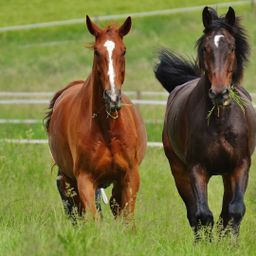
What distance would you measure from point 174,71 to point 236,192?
308 centimetres

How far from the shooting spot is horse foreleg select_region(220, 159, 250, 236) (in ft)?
30.7

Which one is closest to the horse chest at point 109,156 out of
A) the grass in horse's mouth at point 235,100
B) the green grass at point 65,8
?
the grass in horse's mouth at point 235,100

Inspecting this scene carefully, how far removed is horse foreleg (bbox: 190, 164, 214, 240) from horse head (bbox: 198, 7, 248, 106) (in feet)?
2.96

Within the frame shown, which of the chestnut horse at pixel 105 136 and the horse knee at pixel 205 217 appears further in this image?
the horse knee at pixel 205 217

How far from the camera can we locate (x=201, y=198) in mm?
9570

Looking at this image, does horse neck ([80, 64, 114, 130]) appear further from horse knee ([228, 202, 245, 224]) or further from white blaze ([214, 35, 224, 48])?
horse knee ([228, 202, 245, 224])

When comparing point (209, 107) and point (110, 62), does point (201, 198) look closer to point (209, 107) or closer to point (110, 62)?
point (209, 107)

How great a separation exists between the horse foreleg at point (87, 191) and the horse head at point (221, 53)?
1.47 m

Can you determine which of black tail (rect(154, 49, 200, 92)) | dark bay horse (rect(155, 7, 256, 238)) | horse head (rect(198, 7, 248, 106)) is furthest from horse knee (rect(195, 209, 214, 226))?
black tail (rect(154, 49, 200, 92))

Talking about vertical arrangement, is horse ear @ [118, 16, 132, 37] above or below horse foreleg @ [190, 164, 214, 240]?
above

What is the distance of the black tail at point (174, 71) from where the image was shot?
1223 cm

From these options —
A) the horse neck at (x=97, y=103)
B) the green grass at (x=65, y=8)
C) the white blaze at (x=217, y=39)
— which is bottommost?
the green grass at (x=65, y=8)

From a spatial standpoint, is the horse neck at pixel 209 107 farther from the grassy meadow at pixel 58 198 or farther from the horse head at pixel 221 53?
the grassy meadow at pixel 58 198

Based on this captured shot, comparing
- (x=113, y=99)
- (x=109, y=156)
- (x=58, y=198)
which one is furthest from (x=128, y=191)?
(x=58, y=198)
